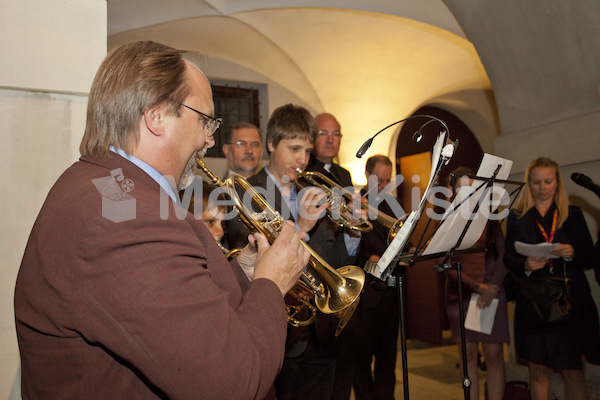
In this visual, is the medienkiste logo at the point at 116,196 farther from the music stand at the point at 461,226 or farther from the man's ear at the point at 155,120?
the music stand at the point at 461,226

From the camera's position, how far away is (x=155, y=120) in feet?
4.67

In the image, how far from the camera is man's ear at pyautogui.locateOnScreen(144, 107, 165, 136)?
1.41 metres

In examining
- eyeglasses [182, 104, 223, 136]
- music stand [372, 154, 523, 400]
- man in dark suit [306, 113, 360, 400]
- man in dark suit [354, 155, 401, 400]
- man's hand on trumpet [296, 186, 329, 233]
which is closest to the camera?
eyeglasses [182, 104, 223, 136]

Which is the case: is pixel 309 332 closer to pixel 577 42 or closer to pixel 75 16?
pixel 75 16

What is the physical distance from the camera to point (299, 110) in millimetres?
3219

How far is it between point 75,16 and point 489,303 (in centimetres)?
362

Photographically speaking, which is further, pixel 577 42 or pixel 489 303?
pixel 577 42

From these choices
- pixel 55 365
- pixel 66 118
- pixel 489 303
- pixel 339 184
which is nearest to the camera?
pixel 55 365

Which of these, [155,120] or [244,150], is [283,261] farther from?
[244,150]

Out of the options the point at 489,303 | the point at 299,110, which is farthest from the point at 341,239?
the point at 489,303

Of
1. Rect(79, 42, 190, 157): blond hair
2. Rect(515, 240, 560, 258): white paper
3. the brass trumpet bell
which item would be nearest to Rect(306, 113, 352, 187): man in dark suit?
the brass trumpet bell

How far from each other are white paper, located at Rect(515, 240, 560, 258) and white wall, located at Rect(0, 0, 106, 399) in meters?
3.13

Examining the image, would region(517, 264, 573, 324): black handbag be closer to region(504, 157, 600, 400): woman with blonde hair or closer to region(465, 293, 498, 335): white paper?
region(504, 157, 600, 400): woman with blonde hair

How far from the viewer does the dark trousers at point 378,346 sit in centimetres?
374
